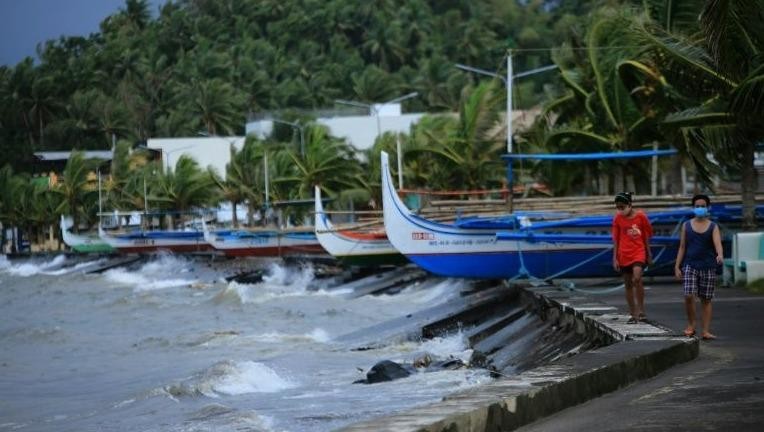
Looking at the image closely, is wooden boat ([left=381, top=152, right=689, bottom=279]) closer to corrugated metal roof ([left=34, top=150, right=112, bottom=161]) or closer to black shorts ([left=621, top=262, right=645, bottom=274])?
black shorts ([left=621, top=262, right=645, bottom=274])

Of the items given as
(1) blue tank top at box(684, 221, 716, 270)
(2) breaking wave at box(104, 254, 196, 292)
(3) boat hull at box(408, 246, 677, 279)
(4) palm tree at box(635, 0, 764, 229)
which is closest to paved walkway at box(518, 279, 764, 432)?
(1) blue tank top at box(684, 221, 716, 270)

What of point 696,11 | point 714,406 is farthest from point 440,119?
point 714,406

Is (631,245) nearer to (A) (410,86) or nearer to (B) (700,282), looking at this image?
(B) (700,282)

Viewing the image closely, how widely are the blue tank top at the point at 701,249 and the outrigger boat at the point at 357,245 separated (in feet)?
96.4

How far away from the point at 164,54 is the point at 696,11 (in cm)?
12115

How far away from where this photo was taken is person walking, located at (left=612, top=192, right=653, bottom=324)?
15.6 meters

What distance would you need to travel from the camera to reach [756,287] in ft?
69.7

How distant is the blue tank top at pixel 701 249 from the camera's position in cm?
1413

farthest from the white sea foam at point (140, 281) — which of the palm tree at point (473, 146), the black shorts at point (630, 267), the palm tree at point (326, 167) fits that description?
the black shorts at point (630, 267)

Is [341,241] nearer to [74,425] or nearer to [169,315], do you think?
[169,315]

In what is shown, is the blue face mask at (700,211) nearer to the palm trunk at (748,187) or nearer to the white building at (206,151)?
the palm trunk at (748,187)

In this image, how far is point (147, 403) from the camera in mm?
17875

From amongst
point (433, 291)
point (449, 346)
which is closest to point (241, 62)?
point (433, 291)

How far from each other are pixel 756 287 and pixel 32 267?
69.5 metres
